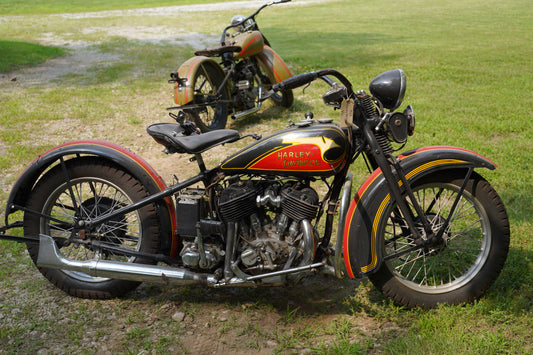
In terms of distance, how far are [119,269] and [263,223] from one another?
41.0 inches

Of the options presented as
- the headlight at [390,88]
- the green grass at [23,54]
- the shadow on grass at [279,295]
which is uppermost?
the headlight at [390,88]

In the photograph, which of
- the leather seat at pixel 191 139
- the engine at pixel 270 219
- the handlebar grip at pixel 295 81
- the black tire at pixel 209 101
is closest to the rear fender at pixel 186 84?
the black tire at pixel 209 101

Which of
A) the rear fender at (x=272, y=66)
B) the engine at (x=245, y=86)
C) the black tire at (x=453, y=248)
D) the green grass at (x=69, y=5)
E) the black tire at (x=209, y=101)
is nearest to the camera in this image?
the black tire at (x=453, y=248)

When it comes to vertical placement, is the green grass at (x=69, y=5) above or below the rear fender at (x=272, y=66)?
below

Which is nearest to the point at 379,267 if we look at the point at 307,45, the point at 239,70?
the point at 239,70

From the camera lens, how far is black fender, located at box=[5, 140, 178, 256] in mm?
3404

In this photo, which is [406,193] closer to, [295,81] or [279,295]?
[295,81]

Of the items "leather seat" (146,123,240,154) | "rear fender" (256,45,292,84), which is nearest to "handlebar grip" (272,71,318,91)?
"leather seat" (146,123,240,154)

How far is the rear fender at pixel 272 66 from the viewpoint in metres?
7.92

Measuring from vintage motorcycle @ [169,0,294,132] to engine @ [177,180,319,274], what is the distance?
12.9 ft

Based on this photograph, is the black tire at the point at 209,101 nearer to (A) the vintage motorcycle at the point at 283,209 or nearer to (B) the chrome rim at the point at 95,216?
(B) the chrome rim at the point at 95,216

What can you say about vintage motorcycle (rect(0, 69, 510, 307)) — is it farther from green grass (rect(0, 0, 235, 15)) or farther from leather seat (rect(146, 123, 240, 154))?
green grass (rect(0, 0, 235, 15))

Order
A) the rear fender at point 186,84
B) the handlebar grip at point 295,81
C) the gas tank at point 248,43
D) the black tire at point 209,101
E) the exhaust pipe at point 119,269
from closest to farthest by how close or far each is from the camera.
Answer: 1. the handlebar grip at point 295,81
2. the exhaust pipe at point 119,269
3. the rear fender at point 186,84
4. the black tire at point 209,101
5. the gas tank at point 248,43

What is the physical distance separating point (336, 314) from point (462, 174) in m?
1.25
